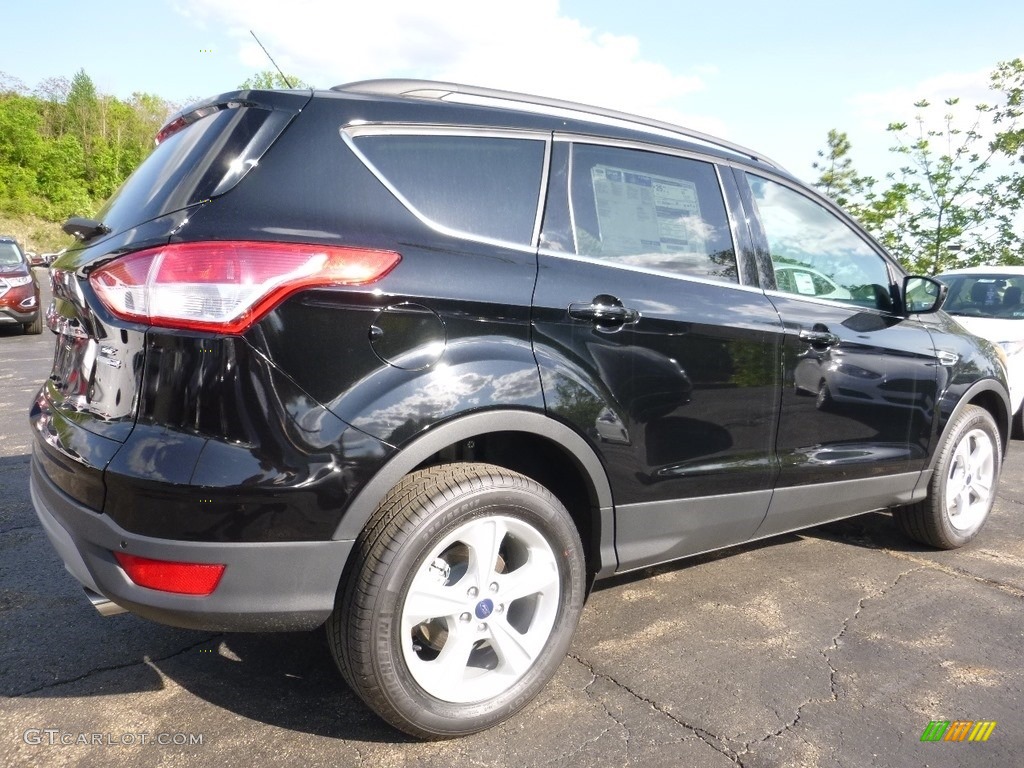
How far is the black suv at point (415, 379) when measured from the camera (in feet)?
6.32

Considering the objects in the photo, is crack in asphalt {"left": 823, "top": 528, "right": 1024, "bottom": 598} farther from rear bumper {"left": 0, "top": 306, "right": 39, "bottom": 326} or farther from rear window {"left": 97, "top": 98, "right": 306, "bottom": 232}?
rear bumper {"left": 0, "top": 306, "right": 39, "bottom": 326}

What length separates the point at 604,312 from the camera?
96.3 inches

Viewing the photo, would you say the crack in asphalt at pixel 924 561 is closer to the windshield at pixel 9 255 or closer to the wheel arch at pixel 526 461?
the wheel arch at pixel 526 461

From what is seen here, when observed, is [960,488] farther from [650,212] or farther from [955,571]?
[650,212]

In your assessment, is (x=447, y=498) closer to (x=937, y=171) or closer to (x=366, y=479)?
(x=366, y=479)

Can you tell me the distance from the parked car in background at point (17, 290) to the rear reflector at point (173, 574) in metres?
12.6

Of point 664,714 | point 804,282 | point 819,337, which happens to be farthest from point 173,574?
point 804,282

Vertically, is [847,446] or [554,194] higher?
A: [554,194]

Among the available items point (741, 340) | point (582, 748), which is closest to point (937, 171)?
point (741, 340)

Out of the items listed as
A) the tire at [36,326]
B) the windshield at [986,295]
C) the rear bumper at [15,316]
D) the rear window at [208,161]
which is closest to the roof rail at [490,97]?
the rear window at [208,161]

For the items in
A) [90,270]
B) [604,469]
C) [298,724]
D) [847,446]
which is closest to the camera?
[90,270]

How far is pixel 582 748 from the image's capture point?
88.4 inches

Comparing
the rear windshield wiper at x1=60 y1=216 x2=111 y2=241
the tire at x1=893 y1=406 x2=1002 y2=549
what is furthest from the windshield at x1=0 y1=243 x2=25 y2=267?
the tire at x1=893 y1=406 x2=1002 y2=549

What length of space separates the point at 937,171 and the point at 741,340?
16447 mm
